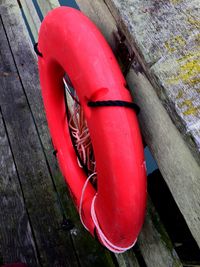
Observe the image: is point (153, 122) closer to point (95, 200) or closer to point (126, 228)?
point (126, 228)

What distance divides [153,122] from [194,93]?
0.22 m

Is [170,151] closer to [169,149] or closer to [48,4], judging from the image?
[169,149]

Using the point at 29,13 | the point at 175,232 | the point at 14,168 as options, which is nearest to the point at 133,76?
the point at 175,232

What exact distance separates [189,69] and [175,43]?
0.09 meters

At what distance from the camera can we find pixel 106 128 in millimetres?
1030

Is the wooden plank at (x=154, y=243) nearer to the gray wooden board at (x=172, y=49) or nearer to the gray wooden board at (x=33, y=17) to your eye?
the gray wooden board at (x=172, y=49)

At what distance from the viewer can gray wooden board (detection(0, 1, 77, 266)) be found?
72.1 inches

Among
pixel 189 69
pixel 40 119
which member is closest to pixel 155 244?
pixel 189 69

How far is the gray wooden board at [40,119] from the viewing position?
1.81 m

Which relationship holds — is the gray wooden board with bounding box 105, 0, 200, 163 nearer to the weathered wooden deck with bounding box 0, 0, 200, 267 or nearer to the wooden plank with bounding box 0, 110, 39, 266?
the weathered wooden deck with bounding box 0, 0, 200, 267

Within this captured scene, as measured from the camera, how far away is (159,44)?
0.94 metres

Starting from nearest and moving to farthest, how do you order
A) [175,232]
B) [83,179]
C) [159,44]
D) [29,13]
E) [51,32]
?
[159,44] < [51,32] < [83,179] < [175,232] < [29,13]

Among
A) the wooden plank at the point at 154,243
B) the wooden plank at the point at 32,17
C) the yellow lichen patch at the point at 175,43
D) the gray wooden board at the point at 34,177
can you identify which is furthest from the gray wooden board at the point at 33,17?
the yellow lichen patch at the point at 175,43

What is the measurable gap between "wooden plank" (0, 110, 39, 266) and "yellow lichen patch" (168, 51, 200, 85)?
125 cm
